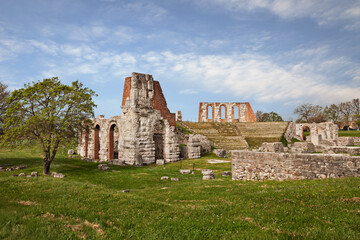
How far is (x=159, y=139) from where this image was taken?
2597 cm

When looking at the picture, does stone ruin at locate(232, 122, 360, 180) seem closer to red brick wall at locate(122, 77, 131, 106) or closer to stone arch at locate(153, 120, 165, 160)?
stone arch at locate(153, 120, 165, 160)

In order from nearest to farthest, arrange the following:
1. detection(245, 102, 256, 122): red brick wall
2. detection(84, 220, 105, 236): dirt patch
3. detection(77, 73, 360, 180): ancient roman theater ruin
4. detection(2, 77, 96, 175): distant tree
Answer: detection(84, 220, 105, 236): dirt patch, detection(77, 73, 360, 180): ancient roman theater ruin, detection(2, 77, 96, 175): distant tree, detection(245, 102, 256, 122): red brick wall

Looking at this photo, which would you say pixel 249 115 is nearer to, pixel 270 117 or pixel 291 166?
pixel 270 117

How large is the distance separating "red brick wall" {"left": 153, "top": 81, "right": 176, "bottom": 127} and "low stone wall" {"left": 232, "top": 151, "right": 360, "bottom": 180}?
14260mm

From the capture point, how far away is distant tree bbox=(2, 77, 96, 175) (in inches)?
637

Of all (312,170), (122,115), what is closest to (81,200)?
(312,170)

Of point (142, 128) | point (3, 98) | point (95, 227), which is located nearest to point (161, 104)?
point (142, 128)

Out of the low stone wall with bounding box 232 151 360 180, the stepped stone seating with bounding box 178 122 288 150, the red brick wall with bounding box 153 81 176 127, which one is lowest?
the low stone wall with bounding box 232 151 360 180

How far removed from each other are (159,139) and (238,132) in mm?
22615

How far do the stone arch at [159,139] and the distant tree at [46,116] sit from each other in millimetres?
9048

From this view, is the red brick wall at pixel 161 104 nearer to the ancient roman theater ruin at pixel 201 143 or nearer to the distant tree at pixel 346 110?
the ancient roman theater ruin at pixel 201 143

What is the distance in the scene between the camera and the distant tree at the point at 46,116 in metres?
16.2

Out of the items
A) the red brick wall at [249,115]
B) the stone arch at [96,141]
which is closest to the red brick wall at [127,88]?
the stone arch at [96,141]

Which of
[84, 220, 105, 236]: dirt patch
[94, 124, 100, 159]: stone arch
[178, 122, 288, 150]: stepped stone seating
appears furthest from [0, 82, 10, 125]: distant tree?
[178, 122, 288, 150]: stepped stone seating
